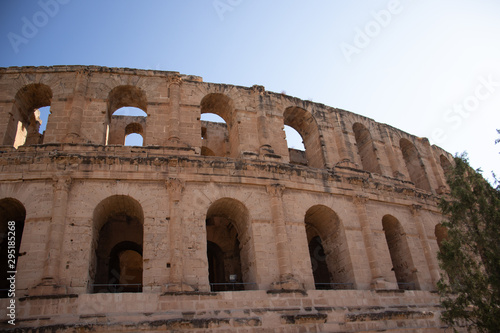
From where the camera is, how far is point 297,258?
1287cm

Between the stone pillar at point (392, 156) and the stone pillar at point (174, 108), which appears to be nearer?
the stone pillar at point (174, 108)

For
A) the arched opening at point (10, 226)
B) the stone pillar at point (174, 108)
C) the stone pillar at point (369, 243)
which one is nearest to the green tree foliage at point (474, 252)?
the stone pillar at point (369, 243)

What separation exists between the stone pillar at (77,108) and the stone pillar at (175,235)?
A: 370 centimetres

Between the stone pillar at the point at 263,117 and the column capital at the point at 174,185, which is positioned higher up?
the stone pillar at the point at 263,117

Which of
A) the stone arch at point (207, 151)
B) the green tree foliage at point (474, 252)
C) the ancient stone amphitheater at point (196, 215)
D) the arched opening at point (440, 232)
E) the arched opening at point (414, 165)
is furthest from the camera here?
the stone arch at point (207, 151)

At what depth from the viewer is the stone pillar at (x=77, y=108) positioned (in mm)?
13367

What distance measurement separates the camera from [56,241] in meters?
11.0

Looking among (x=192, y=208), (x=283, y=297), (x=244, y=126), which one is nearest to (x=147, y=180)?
(x=192, y=208)

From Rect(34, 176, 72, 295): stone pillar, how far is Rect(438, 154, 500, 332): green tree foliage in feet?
34.1

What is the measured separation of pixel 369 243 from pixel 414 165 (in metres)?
7.73

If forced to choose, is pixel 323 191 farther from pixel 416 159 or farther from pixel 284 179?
pixel 416 159

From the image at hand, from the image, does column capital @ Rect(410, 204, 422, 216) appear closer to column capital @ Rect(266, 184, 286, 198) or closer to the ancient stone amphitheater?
the ancient stone amphitheater

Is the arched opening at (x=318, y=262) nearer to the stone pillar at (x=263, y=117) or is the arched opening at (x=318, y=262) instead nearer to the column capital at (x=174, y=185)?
the stone pillar at (x=263, y=117)

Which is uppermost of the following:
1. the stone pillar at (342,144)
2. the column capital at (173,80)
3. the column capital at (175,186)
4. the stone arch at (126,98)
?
the column capital at (173,80)
